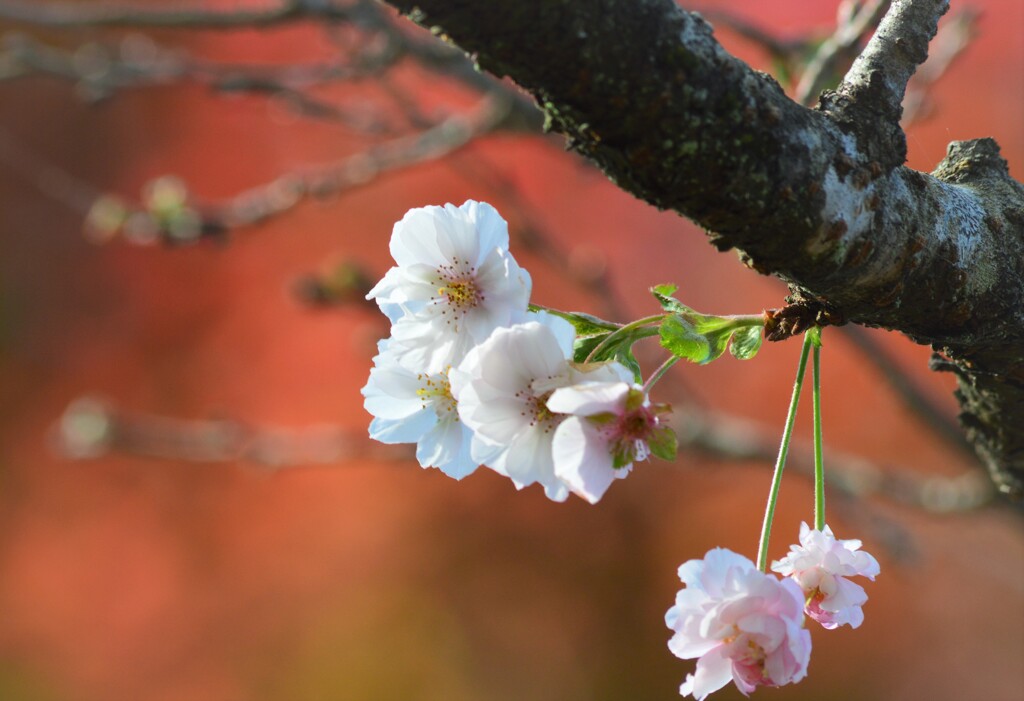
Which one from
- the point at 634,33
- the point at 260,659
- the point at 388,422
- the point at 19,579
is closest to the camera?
the point at 634,33

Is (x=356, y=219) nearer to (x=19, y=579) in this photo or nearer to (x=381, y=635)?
(x=381, y=635)

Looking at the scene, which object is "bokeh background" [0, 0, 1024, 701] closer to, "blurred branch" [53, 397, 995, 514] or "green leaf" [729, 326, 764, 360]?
"blurred branch" [53, 397, 995, 514]

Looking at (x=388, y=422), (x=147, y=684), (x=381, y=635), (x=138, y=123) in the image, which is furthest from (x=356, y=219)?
(x=388, y=422)

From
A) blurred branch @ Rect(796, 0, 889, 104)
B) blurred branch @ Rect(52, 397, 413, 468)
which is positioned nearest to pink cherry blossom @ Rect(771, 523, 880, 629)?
blurred branch @ Rect(796, 0, 889, 104)

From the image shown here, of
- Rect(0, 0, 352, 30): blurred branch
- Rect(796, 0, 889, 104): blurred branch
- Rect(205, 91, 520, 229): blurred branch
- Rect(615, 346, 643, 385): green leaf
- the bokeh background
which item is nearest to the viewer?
Rect(615, 346, 643, 385): green leaf

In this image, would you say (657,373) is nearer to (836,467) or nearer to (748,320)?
(748,320)

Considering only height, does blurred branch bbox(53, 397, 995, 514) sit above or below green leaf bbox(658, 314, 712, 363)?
below
